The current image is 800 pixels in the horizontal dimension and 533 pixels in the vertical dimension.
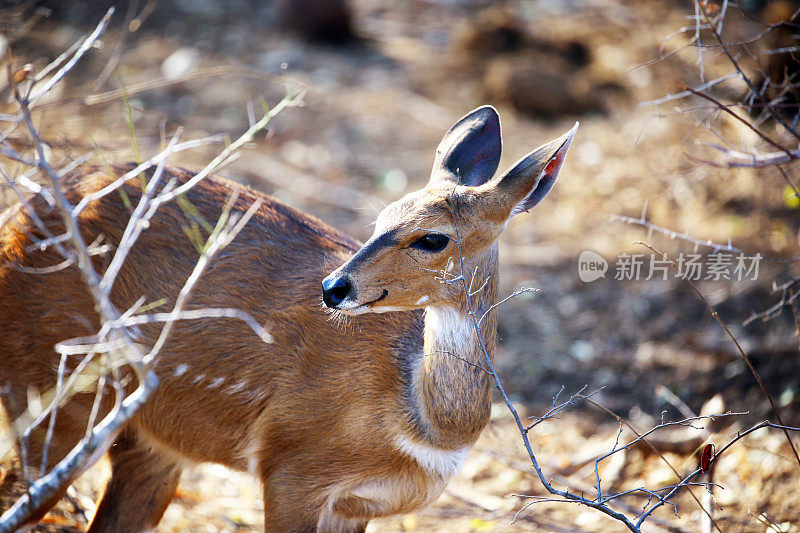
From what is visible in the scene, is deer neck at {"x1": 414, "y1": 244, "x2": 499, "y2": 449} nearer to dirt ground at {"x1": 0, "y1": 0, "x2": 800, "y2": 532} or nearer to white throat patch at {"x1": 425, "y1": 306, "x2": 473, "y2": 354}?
white throat patch at {"x1": 425, "y1": 306, "x2": 473, "y2": 354}

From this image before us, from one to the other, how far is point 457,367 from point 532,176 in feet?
2.94

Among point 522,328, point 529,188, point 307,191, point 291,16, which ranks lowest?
point 522,328

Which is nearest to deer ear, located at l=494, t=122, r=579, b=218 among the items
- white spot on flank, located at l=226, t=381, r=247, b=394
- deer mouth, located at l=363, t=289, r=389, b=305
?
deer mouth, located at l=363, t=289, r=389, b=305

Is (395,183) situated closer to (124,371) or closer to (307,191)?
(307,191)

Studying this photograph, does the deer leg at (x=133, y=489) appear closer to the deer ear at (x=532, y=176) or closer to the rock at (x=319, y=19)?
the deer ear at (x=532, y=176)

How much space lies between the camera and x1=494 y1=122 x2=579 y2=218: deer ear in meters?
3.23

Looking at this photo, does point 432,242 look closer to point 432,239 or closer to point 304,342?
point 432,239

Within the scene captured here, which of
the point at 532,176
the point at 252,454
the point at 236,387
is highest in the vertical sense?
the point at 532,176

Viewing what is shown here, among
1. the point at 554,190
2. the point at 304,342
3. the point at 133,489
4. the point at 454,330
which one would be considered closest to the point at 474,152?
the point at 454,330

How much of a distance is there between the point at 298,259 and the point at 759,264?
3933 mm

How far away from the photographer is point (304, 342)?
376cm

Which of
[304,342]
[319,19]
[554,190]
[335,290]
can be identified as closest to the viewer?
[335,290]

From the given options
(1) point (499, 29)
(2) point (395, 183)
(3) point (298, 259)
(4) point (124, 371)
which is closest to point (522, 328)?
(2) point (395, 183)

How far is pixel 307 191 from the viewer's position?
307 inches
